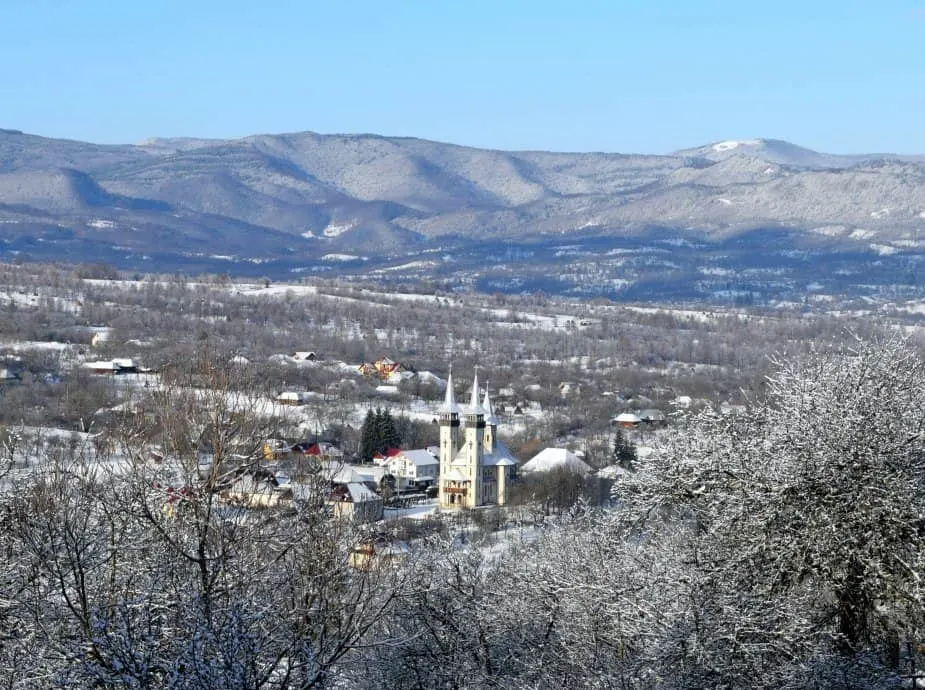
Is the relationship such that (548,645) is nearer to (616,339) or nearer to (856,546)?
(856,546)

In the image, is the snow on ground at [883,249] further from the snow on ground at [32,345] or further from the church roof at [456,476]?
the church roof at [456,476]

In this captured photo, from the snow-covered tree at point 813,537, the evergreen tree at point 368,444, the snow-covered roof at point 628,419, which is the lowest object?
the snow-covered roof at point 628,419

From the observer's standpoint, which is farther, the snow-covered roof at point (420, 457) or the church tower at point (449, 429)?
the snow-covered roof at point (420, 457)

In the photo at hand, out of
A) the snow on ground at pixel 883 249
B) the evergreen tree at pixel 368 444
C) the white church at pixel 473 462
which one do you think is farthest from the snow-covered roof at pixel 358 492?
the snow on ground at pixel 883 249

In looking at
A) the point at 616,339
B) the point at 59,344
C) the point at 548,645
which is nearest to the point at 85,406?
the point at 59,344

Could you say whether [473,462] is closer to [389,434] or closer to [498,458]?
[498,458]

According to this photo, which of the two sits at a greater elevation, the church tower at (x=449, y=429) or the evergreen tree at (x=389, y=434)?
the church tower at (x=449, y=429)

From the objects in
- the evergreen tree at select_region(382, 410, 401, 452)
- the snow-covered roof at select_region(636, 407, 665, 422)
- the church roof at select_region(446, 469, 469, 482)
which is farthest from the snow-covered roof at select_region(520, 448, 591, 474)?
the snow-covered roof at select_region(636, 407, 665, 422)
